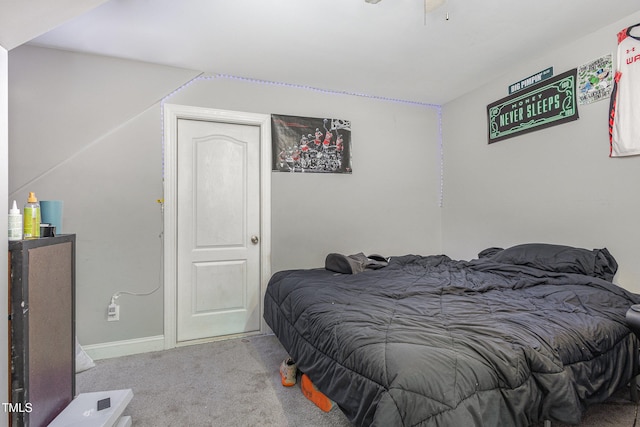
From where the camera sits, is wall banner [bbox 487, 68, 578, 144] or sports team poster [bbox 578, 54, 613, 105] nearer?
sports team poster [bbox 578, 54, 613, 105]

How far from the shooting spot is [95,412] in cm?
147

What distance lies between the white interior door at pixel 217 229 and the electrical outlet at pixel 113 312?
0.45 m

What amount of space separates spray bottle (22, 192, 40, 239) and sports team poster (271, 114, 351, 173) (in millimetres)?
1861

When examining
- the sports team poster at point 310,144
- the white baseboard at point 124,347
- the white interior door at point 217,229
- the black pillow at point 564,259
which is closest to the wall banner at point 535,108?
the black pillow at point 564,259

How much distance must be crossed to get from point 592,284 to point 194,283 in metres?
2.92

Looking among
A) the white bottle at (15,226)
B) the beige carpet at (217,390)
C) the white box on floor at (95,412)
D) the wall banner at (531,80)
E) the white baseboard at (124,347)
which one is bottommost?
the beige carpet at (217,390)

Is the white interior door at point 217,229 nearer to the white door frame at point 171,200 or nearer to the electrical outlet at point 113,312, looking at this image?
the white door frame at point 171,200

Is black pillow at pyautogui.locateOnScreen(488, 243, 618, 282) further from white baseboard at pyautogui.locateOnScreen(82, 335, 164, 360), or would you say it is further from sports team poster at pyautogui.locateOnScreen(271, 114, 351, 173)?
white baseboard at pyautogui.locateOnScreen(82, 335, 164, 360)

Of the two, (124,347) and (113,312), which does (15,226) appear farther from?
(124,347)

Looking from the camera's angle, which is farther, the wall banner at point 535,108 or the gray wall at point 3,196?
the wall banner at point 535,108

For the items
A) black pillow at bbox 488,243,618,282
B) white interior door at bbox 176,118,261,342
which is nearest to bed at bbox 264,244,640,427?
black pillow at bbox 488,243,618,282

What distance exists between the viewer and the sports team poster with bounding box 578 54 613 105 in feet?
6.97

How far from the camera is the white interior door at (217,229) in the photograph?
2.74 meters

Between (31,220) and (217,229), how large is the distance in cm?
156
